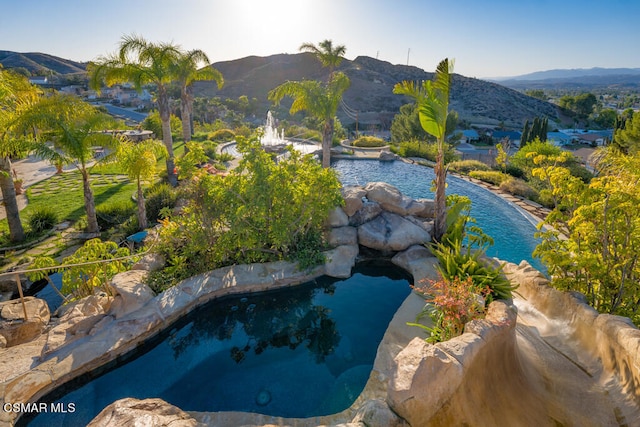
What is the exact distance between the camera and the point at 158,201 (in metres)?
14.6

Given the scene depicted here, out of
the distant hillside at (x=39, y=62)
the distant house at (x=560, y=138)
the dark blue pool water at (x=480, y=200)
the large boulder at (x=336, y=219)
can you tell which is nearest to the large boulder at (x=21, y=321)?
the large boulder at (x=336, y=219)

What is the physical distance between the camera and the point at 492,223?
13.0m

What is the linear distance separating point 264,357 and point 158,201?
33.6ft

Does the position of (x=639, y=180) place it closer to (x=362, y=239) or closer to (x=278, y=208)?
(x=362, y=239)

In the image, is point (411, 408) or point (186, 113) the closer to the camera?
point (411, 408)

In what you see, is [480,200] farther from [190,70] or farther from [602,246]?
[190,70]

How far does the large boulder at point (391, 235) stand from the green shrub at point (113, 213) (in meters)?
9.70

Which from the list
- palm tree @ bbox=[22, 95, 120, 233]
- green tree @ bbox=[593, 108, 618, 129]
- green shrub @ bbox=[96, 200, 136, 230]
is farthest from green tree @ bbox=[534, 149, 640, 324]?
green tree @ bbox=[593, 108, 618, 129]

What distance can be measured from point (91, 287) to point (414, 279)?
27.1 feet

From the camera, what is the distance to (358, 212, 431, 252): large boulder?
10.3m

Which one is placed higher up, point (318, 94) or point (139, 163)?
point (318, 94)

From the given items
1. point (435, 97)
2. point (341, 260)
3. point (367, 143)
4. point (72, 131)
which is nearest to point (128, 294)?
point (341, 260)

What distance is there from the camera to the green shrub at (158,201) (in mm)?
14180

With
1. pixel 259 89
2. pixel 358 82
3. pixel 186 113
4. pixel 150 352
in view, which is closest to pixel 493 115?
pixel 358 82
